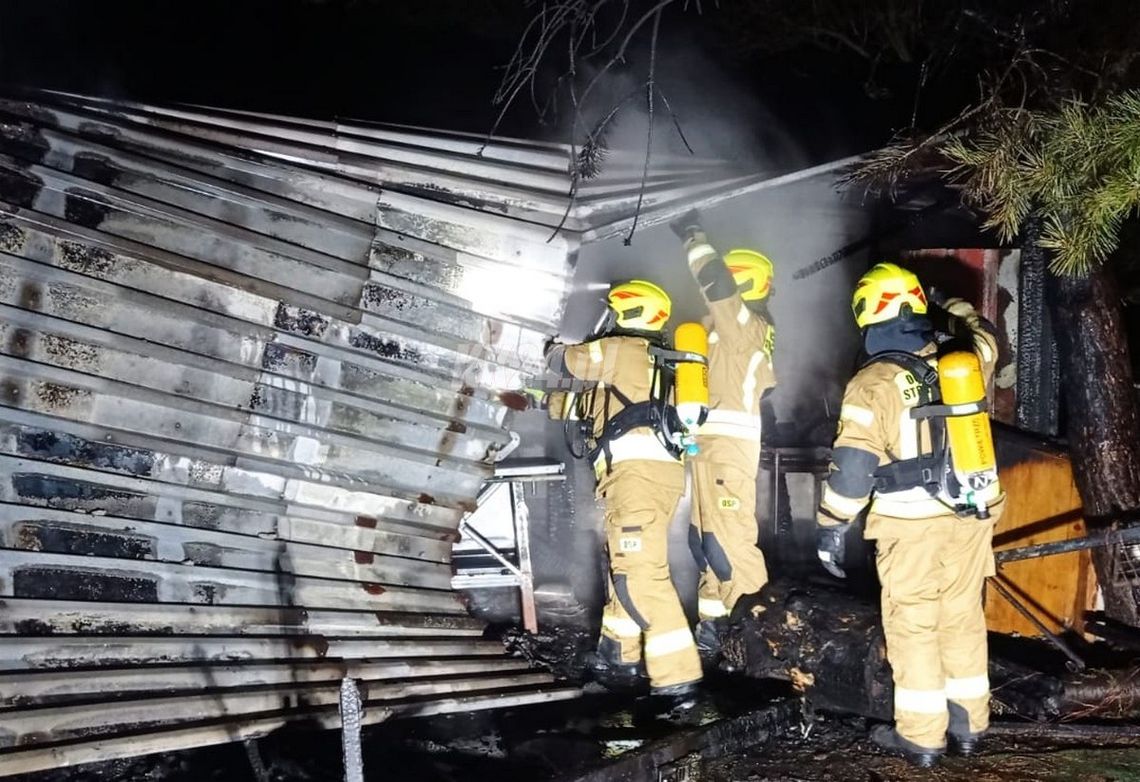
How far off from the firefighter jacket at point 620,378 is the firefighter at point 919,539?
3.95 ft

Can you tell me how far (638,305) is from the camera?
562cm

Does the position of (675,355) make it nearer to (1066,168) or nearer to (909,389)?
(909,389)

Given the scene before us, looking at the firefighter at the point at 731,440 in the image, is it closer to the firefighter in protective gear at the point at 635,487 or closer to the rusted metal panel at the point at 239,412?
the firefighter in protective gear at the point at 635,487

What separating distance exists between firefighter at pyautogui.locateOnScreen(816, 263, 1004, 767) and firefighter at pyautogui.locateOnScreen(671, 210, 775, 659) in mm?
1193

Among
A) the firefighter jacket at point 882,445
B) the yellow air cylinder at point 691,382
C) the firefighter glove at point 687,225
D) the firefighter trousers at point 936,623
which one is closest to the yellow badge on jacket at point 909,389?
the firefighter jacket at point 882,445

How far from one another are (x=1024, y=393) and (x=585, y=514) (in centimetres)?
335

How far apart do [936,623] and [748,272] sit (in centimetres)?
244

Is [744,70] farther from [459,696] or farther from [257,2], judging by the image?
[459,696]

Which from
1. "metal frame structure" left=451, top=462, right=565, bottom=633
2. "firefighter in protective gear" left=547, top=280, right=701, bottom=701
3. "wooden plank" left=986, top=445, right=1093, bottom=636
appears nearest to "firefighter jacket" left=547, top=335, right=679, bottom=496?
"firefighter in protective gear" left=547, top=280, right=701, bottom=701

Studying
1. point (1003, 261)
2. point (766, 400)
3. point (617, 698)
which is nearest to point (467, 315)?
point (617, 698)

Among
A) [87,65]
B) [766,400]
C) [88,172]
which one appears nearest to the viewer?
[88,172]

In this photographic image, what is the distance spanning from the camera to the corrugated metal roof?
14.4ft

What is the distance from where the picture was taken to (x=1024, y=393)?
6223mm

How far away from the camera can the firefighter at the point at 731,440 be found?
5.88 metres
